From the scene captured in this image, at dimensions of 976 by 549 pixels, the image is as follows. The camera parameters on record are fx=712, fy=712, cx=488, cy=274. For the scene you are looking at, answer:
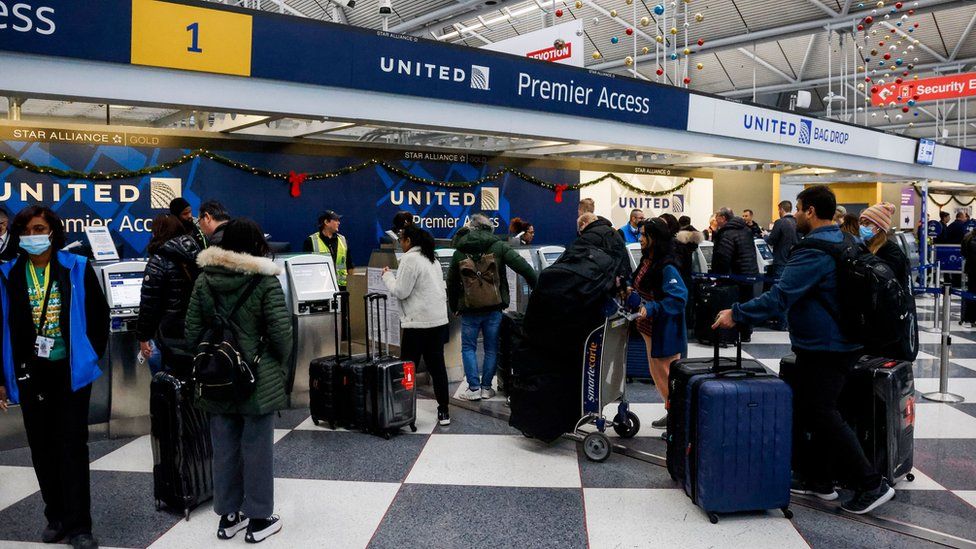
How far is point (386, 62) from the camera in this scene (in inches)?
207

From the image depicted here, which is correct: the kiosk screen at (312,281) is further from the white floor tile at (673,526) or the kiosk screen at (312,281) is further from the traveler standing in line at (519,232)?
the traveler standing in line at (519,232)

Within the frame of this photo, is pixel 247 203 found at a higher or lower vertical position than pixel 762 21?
lower

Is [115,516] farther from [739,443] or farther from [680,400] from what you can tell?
[739,443]

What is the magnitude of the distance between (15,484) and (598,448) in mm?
2999

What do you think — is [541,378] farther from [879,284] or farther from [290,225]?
[290,225]

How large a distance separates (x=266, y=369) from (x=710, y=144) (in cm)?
662

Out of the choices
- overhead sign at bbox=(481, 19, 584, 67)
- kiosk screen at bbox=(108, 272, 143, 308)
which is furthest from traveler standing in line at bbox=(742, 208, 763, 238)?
kiosk screen at bbox=(108, 272, 143, 308)

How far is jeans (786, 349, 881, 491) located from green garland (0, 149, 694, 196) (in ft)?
24.5

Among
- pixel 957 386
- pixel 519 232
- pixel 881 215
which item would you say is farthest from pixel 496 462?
pixel 519 232

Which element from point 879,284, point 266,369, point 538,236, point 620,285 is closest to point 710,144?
point 538,236

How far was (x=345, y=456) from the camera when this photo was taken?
4.01 meters

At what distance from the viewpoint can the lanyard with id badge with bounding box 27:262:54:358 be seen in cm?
277

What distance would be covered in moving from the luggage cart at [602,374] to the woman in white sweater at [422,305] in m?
1.10

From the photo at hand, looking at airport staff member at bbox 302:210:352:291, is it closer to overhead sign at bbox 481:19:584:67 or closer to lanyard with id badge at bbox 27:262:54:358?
overhead sign at bbox 481:19:584:67
